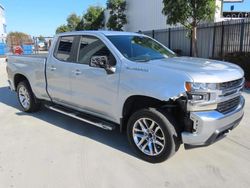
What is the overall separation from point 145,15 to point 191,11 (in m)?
17.0

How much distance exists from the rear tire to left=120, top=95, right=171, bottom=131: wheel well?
2.95 metres

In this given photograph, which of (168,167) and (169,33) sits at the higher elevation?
(169,33)

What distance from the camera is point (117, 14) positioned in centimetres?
3525

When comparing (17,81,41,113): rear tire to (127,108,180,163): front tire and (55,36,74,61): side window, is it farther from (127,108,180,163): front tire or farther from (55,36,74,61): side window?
(127,108,180,163): front tire

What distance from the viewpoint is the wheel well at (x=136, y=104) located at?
4031 mm

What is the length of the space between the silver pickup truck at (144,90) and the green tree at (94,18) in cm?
4429

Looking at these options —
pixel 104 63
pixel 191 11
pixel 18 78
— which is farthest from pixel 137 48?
pixel 191 11

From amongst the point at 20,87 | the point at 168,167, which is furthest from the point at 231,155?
the point at 20,87

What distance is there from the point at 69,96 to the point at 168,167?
2.41m

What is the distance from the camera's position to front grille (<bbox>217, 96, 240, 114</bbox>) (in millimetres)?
3760

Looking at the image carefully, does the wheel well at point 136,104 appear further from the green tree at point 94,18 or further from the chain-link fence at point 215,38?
the green tree at point 94,18

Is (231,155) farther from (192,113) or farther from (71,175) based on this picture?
(71,175)

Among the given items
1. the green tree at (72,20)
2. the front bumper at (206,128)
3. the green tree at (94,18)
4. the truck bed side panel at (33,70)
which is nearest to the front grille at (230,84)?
the front bumper at (206,128)

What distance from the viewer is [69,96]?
5301mm
